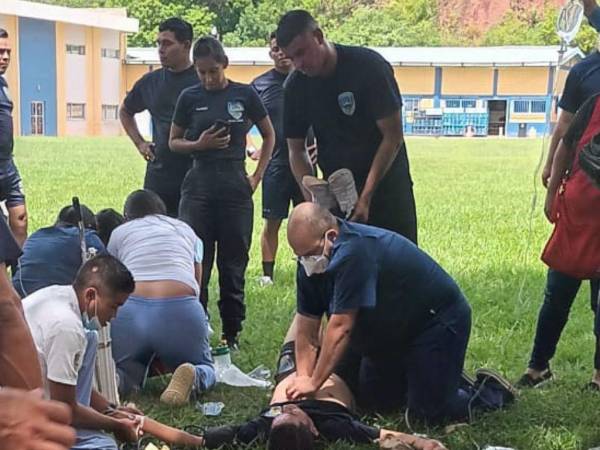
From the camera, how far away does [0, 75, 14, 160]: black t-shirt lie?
5.88m

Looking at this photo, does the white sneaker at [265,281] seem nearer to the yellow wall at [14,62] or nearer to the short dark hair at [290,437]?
the short dark hair at [290,437]

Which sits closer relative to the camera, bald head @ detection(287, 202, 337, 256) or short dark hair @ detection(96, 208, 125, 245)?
bald head @ detection(287, 202, 337, 256)

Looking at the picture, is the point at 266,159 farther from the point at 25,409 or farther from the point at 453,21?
the point at 453,21

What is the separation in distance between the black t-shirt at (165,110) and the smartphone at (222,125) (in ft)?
1.36

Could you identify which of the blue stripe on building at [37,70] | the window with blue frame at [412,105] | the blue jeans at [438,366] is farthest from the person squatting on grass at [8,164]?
the window with blue frame at [412,105]

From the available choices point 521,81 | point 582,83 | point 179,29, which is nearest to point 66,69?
point 521,81

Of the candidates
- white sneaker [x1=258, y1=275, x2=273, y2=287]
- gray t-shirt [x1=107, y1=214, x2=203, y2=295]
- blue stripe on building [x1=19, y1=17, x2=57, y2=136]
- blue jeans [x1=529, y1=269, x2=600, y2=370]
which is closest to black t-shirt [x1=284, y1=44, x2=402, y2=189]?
gray t-shirt [x1=107, y1=214, x2=203, y2=295]

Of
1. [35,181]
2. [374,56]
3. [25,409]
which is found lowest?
[35,181]

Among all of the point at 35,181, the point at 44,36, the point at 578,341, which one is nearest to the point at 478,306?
the point at 578,341

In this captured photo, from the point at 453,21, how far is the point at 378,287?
79.5m

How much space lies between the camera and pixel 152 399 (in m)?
4.32

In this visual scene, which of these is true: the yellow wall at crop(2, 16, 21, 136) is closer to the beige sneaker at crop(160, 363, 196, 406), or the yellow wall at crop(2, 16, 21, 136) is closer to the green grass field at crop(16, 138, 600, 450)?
Result: the green grass field at crop(16, 138, 600, 450)

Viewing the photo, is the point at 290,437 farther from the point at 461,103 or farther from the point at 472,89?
the point at 461,103

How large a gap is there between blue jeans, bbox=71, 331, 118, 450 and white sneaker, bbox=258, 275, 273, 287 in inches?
129
